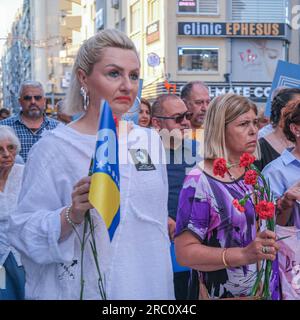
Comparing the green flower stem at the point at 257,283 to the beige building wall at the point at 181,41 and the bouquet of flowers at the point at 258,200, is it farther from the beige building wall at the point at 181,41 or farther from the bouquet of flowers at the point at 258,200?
the beige building wall at the point at 181,41

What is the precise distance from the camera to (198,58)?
7.73 feet

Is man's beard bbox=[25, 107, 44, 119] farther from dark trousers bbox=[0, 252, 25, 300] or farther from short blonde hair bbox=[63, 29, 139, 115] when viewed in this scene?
short blonde hair bbox=[63, 29, 139, 115]

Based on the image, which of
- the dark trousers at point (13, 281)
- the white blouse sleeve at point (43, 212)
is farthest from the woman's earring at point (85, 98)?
the dark trousers at point (13, 281)

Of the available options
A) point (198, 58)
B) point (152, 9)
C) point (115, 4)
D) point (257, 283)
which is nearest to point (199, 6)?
point (152, 9)

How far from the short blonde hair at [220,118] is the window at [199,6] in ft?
1.03

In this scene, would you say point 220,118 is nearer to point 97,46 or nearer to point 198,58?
point 97,46

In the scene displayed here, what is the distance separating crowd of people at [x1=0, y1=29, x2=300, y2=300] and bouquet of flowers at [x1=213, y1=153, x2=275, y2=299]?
Answer: 0.08 feet

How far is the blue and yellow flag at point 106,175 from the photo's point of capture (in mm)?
1230

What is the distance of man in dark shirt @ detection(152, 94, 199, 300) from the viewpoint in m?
1.84

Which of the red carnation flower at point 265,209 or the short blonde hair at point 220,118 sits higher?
the short blonde hair at point 220,118

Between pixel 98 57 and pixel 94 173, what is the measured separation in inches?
10.8

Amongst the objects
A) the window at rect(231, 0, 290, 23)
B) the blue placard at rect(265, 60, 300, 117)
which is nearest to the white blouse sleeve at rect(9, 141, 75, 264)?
the window at rect(231, 0, 290, 23)

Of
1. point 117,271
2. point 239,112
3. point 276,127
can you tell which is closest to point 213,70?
point 276,127

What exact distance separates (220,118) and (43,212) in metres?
0.52
